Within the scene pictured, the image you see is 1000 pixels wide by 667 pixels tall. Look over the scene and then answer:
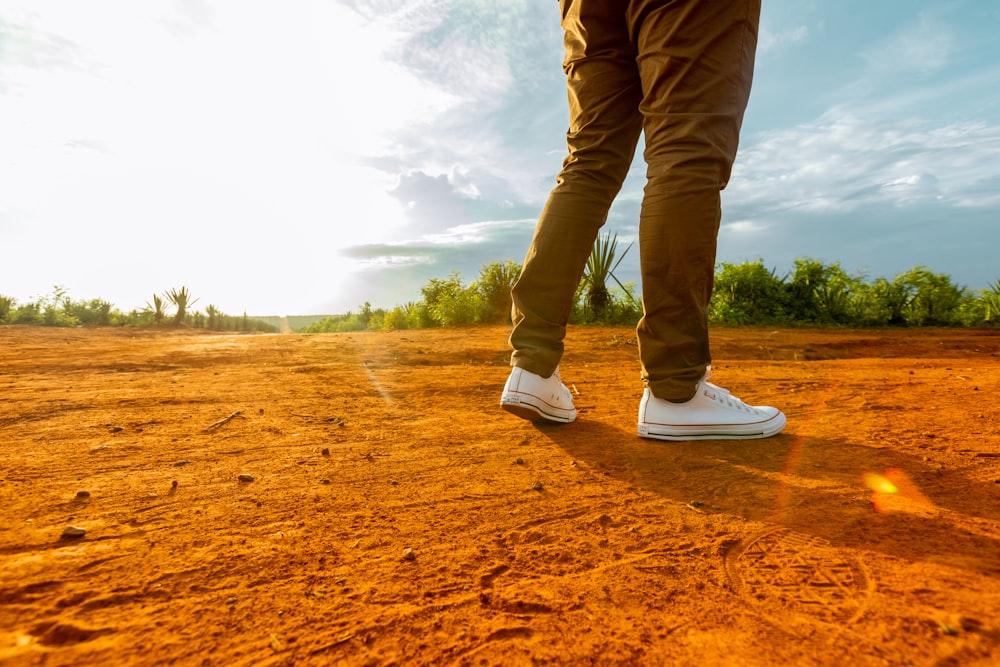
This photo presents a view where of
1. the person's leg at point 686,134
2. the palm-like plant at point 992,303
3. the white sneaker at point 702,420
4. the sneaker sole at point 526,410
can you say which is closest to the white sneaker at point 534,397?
the sneaker sole at point 526,410

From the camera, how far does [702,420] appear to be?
1.72 metres

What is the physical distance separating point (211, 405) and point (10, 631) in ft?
5.07

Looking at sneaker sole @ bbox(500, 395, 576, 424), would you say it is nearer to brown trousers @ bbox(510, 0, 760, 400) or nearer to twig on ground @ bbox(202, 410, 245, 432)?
brown trousers @ bbox(510, 0, 760, 400)

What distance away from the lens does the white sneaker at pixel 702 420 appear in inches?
67.2

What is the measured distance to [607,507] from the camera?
115 cm

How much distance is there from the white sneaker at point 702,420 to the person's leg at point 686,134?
0.64 ft

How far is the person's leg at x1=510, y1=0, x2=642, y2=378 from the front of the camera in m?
1.81

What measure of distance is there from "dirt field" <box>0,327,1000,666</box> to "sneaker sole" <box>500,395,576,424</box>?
2.1 inches

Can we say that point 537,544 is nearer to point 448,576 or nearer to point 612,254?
point 448,576

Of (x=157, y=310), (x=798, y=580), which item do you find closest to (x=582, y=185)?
(x=798, y=580)

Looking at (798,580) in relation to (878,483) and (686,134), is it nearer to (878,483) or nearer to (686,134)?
(878,483)

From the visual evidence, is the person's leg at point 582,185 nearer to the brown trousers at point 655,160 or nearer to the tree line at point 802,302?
the brown trousers at point 655,160

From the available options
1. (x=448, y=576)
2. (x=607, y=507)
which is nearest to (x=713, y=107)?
(x=607, y=507)

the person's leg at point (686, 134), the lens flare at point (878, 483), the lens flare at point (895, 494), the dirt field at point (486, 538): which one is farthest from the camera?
the person's leg at point (686, 134)
